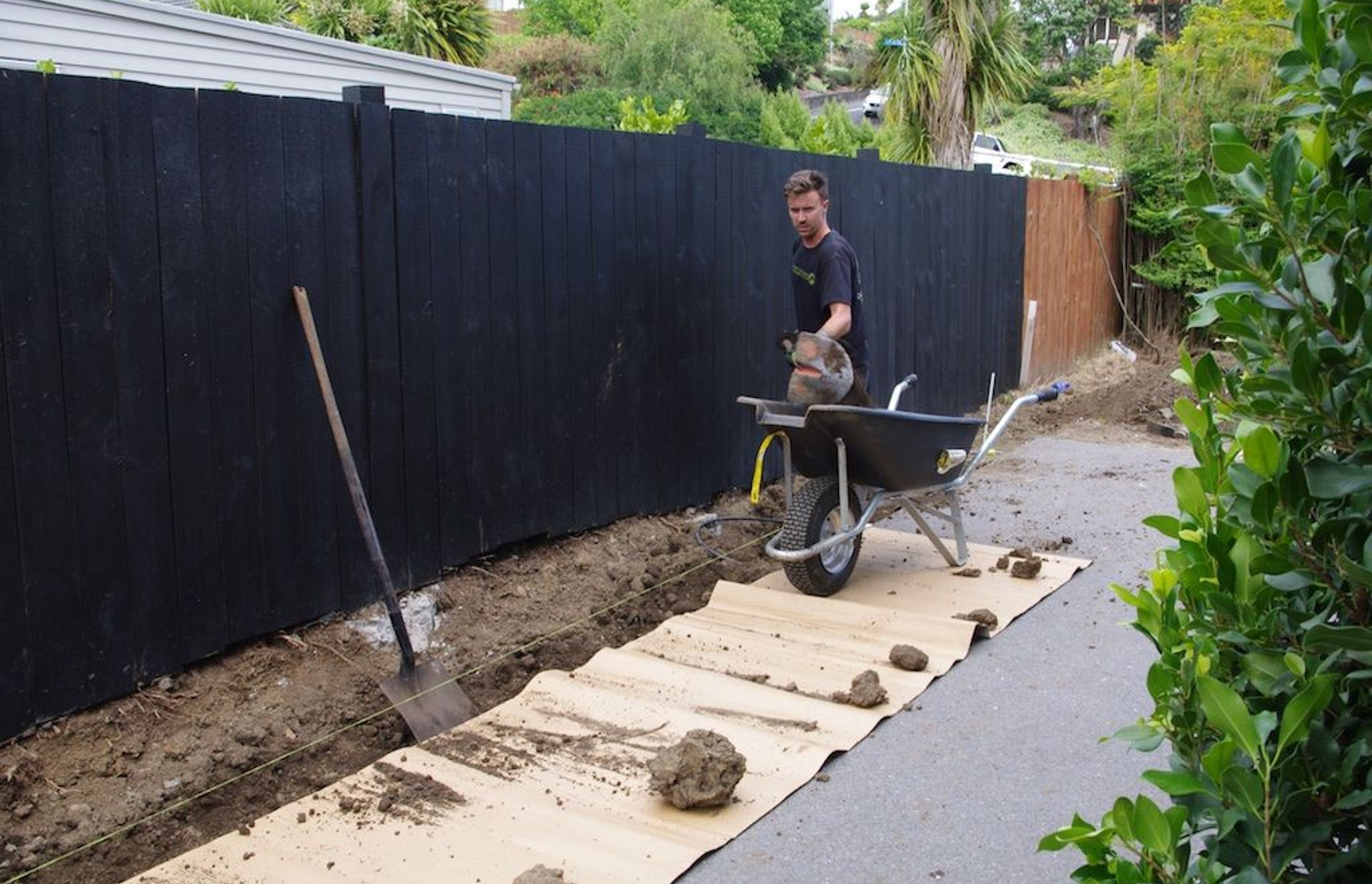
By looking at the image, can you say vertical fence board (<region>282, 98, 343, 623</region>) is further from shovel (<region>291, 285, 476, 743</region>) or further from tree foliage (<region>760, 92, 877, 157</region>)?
tree foliage (<region>760, 92, 877, 157</region>)

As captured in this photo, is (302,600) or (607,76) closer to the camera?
(302,600)

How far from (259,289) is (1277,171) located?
4022 millimetres

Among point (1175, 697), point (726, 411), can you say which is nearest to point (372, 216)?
point (726, 411)

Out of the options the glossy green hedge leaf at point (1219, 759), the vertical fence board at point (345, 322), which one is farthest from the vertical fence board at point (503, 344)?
the glossy green hedge leaf at point (1219, 759)

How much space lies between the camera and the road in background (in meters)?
3.79

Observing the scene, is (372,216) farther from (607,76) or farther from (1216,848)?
(607,76)

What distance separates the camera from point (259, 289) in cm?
491

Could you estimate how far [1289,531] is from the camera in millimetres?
1738

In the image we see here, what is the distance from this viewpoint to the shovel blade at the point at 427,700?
15.3 ft

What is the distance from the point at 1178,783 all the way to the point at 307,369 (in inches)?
160

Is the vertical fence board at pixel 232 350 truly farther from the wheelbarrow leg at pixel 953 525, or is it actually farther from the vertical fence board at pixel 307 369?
the wheelbarrow leg at pixel 953 525

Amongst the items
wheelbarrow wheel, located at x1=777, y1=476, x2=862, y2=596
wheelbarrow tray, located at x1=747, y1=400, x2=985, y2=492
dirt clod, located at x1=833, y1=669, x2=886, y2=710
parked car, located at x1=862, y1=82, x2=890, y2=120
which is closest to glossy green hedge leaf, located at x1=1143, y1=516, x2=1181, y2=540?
dirt clod, located at x1=833, y1=669, x2=886, y2=710

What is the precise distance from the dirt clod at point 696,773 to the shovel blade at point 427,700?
3.22ft

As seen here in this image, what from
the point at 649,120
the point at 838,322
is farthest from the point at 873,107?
the point at 838,322
